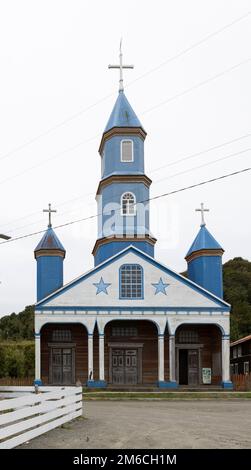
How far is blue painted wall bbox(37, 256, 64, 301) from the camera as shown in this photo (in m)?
42.2

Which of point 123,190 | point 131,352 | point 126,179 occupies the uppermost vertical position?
point 126,179

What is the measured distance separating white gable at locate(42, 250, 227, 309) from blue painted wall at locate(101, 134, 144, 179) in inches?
257

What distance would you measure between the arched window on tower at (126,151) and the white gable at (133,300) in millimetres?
7189

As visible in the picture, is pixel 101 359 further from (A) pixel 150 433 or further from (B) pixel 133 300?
(A) pixel 150 433

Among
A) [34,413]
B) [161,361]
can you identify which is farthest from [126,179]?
[34,413]

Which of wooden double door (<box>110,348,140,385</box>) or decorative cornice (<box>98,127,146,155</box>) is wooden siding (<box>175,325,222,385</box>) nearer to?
wooden double door (<box>110,348,140,385</box>)

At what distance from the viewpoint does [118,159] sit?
44.3 meters

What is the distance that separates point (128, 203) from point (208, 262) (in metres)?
6.08

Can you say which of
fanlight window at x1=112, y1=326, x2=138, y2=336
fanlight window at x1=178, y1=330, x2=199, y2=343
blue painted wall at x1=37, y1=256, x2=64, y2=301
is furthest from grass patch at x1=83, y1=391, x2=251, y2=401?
blue painted wall at x1=37, y1=256, x2=64, y2=301

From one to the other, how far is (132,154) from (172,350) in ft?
41.1

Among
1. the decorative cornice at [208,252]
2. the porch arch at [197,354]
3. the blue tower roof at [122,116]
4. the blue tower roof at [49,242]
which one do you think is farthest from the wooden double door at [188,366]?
the blue tower roof at [122,116]

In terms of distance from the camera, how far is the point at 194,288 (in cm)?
3975

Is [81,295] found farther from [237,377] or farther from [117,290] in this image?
[237,377]
